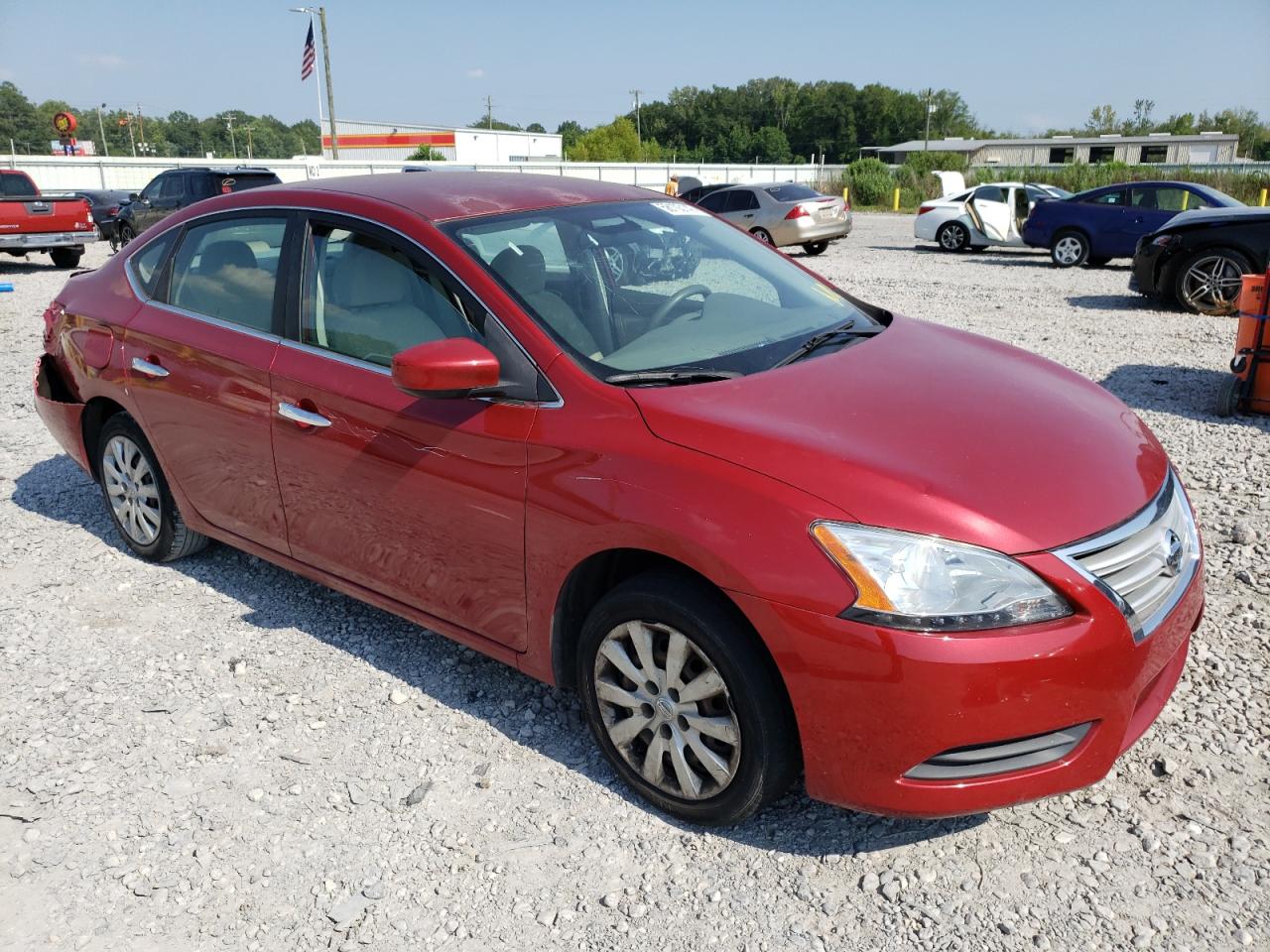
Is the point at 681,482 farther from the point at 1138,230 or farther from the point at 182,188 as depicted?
the point at 182,188

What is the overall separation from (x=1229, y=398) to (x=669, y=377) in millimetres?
5789

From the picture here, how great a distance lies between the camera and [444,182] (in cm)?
386

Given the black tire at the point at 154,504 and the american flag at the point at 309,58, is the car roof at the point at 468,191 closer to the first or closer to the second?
the black tire at the point at 154,504

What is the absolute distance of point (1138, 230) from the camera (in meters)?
16.7

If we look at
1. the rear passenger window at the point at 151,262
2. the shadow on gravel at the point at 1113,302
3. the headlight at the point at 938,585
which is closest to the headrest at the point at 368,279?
the rear passenger window at the point at 151,262

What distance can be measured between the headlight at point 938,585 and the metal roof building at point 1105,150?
83.6 metres

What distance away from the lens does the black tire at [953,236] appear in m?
20.8

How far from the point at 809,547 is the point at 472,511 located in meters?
1.17

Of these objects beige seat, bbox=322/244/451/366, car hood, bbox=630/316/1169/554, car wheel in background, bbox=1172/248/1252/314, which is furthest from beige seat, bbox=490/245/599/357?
car wheel in background, bbox=1172/248/1252/314

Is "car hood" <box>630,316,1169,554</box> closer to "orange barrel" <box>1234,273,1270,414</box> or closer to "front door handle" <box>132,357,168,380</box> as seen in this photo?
"front door handle" <box>132,357,168,380</box>

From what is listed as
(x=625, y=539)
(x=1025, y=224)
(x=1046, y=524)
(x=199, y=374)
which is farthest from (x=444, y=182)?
(x=1025, y=224)

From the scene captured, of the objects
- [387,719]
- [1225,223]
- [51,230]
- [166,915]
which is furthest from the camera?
[51,230]

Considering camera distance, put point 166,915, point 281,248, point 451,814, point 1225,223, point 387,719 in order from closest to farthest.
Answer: point 166,915
point 451,814
point 387,719
point 281,248
point 1225,223

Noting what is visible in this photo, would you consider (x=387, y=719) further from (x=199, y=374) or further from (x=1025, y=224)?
(x=1025, y=224)
